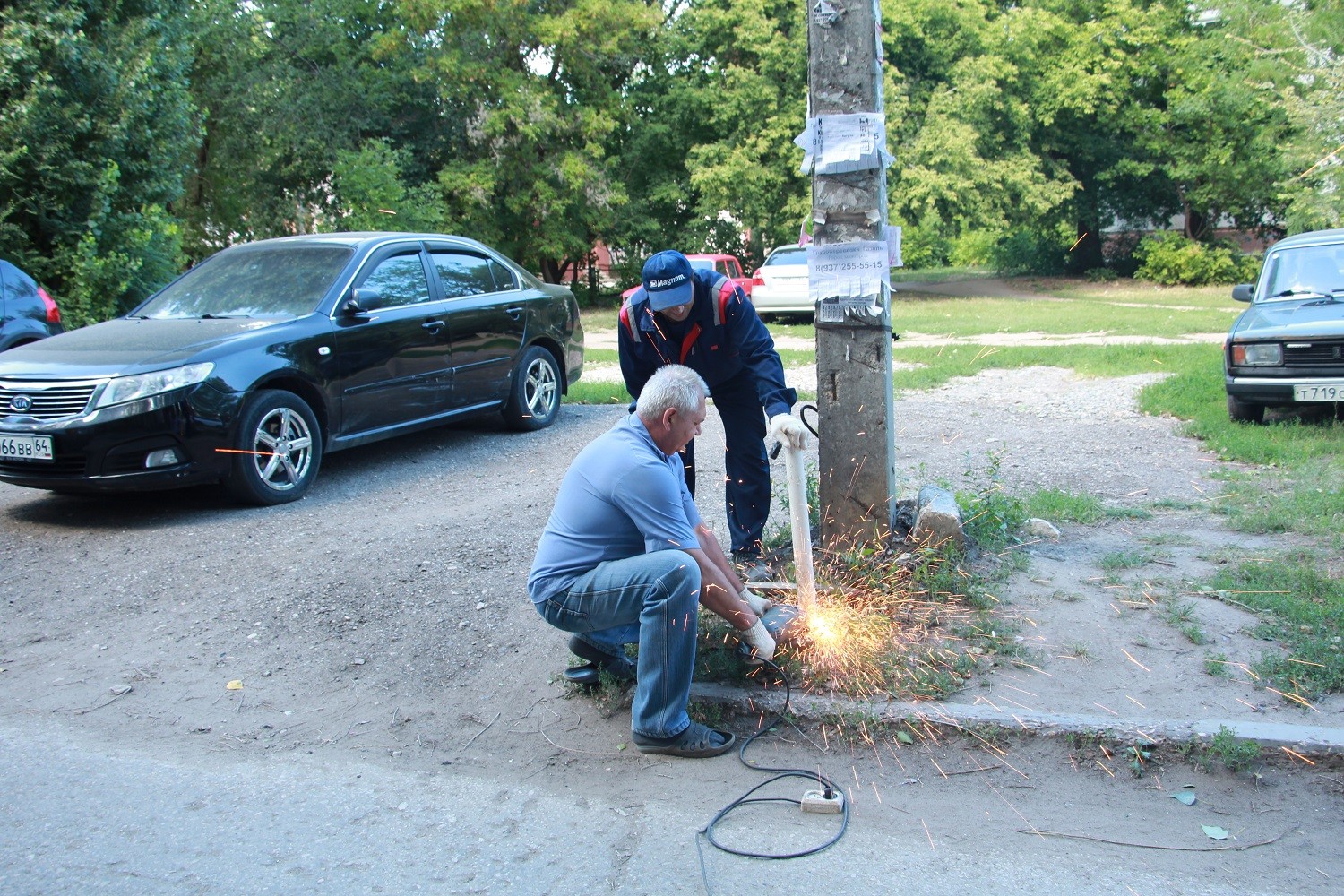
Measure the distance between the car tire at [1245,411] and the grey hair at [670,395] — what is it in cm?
714

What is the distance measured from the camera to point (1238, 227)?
104 feet

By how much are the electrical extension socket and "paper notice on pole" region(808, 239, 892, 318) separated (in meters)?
2.18

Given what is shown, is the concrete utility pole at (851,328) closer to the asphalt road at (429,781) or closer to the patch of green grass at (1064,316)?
the asphalt road at (429,781)

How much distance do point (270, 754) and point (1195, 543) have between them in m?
4.74

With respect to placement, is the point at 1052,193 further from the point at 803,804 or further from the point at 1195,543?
the point at 803,804

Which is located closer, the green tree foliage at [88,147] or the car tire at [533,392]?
the car tire at [533,392]

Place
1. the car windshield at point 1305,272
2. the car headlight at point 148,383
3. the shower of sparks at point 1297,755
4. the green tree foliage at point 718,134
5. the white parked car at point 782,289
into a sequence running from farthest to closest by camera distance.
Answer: the green tree foliage at point 718,134, the white parked car at point 782,289, the car windshield at point 1305,272, the car headlight at point 148,383, the shower of sparks at point 1297,755

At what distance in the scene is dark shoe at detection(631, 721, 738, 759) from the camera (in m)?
4.07

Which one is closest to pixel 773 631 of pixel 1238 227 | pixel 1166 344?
pixel 1166 344

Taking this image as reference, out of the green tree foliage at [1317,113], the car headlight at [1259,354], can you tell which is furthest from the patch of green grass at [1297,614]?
the green tree foliage at [1317,113]

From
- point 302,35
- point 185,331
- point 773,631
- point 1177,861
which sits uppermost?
point 302,35

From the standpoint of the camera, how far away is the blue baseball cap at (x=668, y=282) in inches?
195

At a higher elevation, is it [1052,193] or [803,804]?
[1052,193]

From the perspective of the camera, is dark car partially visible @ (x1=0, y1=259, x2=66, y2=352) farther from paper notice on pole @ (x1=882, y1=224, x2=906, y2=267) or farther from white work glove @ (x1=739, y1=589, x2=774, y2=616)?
paper notice on pole @ (x1=882, y1=224, x2=906, y2=267)
